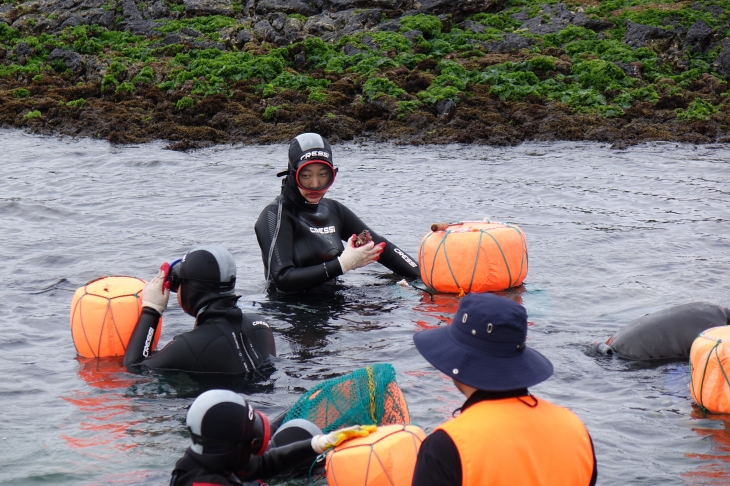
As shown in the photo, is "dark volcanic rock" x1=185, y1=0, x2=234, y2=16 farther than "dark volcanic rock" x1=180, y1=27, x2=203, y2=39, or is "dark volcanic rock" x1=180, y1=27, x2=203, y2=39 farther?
"dark volcanic rock" x1=185, y1=0, x2=234, y2=16

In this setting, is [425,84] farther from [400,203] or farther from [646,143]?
[400,203]

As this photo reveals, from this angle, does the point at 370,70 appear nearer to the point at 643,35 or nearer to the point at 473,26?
the point at 473,26

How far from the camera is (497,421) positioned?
3.24 m

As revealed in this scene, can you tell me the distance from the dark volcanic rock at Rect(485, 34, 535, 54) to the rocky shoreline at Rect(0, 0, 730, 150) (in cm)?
6

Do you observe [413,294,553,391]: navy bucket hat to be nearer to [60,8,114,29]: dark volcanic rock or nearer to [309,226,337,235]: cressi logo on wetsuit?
[309,226,337,235]: cressi logo on wetsuit

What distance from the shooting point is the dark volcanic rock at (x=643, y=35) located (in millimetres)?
24844

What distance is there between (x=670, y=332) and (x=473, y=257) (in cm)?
218

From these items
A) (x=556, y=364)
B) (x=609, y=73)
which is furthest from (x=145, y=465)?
(x=609, y=73)

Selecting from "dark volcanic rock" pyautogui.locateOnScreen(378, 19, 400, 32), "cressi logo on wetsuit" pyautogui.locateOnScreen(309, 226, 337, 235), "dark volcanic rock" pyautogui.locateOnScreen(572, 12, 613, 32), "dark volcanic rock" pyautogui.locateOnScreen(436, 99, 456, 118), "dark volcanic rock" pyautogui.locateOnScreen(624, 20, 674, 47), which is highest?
"dark volcanic rock" pyautogui.locateOnScreen(378, 19, 400, 32)

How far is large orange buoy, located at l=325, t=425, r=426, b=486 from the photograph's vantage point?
14.4ft

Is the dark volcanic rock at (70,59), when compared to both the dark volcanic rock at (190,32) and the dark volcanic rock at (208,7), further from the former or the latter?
the dark volcanic rock at (208,7)

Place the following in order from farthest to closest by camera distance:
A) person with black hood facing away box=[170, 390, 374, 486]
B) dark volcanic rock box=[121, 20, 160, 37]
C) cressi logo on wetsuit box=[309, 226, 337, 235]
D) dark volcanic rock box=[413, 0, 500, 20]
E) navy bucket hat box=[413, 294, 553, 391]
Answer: dark volcanic rock box=[121, 20, 160, 37] < dark volcanic rock box=[413, 0, 500, 20] < cressi logo on wetsuit box=[309, 226, 337, 235] < person with black hood facing away box=[170, 390, 374, 486] < navy bucket hat box=[413, 294, 553, 391]

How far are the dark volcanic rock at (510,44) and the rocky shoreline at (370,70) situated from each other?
62 mm

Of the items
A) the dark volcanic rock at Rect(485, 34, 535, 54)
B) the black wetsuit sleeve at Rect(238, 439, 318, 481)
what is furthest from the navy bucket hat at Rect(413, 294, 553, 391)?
the dark volcanic rock at Rect(485, 34, 535, 54)
